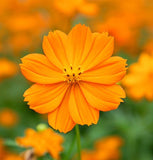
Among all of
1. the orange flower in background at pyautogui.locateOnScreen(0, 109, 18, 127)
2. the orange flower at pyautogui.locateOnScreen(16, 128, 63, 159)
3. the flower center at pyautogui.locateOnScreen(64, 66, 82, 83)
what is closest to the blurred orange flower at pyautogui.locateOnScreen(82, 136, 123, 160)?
the orange flower at pyautogui.locateOnScreen(16, 128, 63, 159)

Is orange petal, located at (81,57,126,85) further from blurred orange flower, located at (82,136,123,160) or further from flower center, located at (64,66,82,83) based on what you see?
blurred orange flower, located at (82,136,123,160)

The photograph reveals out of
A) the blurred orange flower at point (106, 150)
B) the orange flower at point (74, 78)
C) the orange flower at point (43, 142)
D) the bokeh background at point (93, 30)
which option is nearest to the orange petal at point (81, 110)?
the orange flower at point (74, 78)

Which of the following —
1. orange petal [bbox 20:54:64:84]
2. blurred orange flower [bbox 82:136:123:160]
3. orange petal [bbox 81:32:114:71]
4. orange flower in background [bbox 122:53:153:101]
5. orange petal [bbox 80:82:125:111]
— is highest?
orange petal [bbox 81:32:114:71]

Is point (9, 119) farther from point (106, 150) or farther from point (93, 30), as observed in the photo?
point (93, 30)

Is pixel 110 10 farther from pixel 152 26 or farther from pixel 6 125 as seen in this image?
pixel 6 125

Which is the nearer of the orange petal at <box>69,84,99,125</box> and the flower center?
the orange petal at <box>69,84,99,125</box>

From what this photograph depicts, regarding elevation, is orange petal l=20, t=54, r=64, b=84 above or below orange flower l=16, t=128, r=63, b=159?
above
